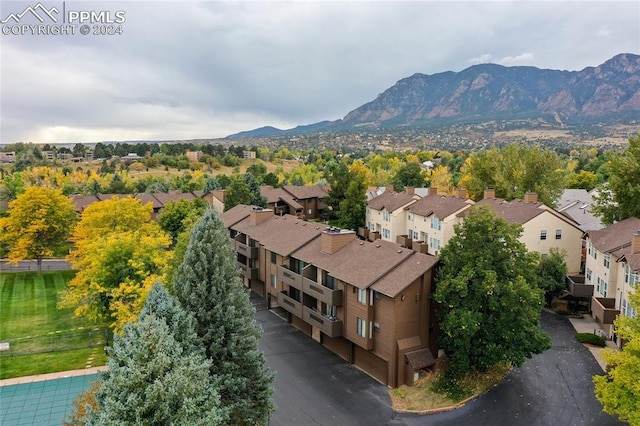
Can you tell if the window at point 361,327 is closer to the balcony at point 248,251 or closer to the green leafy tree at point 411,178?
the balcony at point 248,251

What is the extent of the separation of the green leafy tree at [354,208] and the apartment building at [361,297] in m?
29.2

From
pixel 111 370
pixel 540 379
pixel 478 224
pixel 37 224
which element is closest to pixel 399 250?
pixel 478 224

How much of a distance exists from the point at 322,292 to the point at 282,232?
41.4 feet

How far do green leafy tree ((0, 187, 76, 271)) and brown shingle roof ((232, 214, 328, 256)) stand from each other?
912 inches

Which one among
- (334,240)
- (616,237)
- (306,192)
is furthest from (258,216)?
(306,192)

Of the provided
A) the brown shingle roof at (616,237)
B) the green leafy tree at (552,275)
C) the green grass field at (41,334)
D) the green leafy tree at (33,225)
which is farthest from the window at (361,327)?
the green leafy tree at (33,225)

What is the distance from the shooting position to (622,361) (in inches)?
823

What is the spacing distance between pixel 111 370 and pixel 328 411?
49.5ft

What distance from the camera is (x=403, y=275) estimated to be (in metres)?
29.3

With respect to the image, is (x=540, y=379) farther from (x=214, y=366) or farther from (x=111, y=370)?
(x=111, y=370)

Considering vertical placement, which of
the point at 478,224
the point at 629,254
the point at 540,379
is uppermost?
the point at 478,224

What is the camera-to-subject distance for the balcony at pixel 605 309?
32906 millimetres

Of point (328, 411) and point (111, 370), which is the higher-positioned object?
point (111, 370)

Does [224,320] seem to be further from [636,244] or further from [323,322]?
[636,244]
